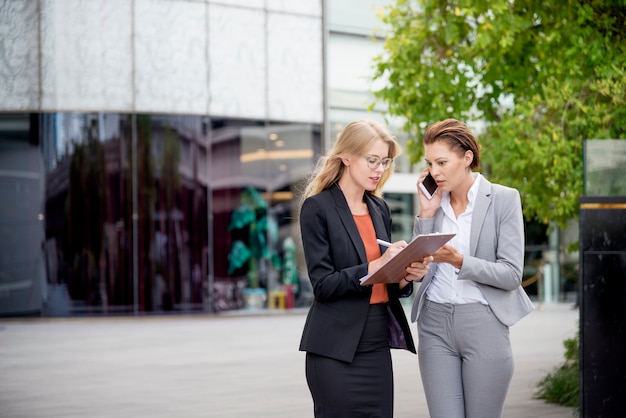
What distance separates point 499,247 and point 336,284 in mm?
777

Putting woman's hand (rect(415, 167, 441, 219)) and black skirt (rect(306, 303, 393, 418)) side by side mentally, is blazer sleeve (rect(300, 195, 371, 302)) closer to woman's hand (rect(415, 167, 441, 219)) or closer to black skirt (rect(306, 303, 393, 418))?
black skirt (rect(306, 303, 393, 418))

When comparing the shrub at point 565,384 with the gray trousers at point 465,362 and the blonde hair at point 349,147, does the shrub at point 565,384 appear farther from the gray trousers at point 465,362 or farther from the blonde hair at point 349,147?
the blonde hair at point 349,147

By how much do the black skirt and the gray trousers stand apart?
0.21m

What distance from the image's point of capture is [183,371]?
12.6 m

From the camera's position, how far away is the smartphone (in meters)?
4.38

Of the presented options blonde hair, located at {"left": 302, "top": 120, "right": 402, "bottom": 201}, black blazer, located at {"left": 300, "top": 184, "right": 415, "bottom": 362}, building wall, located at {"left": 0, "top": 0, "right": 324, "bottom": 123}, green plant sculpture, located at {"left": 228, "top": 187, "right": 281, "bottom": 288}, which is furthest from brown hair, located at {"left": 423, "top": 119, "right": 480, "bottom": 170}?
green plant sculpture, located at {"left": 228, "top": 187, "right": 281, "bottom": 288}

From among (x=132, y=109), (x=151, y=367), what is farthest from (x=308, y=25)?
(x=151, y=367)

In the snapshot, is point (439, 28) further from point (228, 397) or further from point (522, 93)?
point (228, 397)

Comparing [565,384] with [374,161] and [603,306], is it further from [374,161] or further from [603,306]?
[374,161]

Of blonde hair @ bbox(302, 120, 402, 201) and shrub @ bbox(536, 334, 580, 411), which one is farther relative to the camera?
shrub @ bbox(536, 334, 580, 411)

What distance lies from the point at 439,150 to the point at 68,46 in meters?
20.4

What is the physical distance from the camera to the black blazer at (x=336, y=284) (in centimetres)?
413

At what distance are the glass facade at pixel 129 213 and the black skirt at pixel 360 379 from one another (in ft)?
62.0

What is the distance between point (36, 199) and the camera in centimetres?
2325
